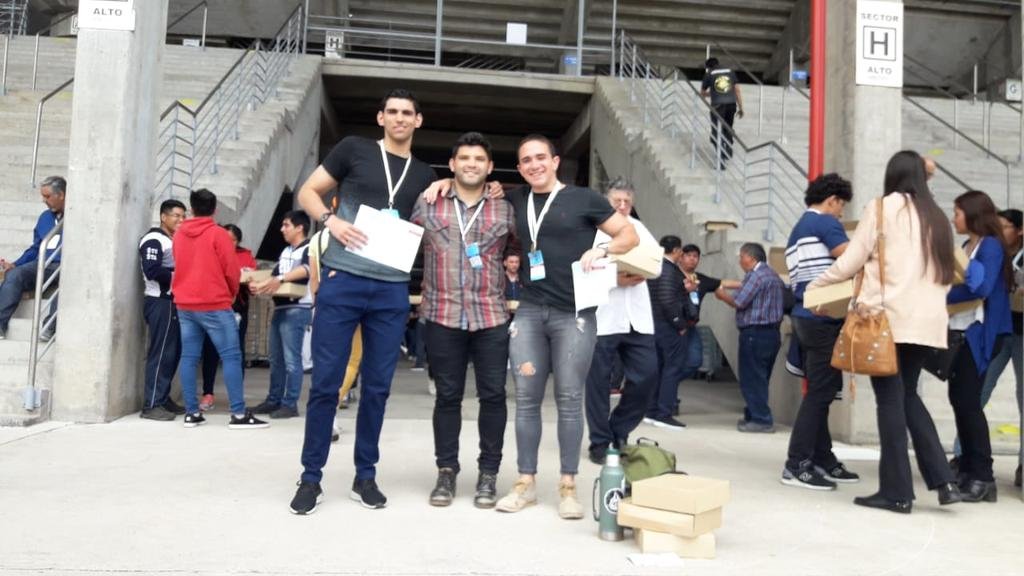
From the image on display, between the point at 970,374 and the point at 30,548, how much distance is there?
4.49 m

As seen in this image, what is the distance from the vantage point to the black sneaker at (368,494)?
399cm

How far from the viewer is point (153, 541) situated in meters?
3.34

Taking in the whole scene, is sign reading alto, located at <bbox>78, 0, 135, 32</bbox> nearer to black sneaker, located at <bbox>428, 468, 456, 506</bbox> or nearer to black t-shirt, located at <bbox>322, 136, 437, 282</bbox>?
black t-shirt, located at <bbox>322, 136, 437, 282</bbox>

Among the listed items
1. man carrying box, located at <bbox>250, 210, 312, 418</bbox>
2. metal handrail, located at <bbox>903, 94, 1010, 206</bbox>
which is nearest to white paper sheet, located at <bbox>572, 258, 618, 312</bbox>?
man carrying box, located at <bbox>250, 210, 312, 418</bbox>

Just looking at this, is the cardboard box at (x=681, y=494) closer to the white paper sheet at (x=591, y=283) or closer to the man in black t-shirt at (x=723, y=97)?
the white paper sheet at (x=591, y=283)

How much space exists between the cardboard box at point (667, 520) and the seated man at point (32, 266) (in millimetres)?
5043

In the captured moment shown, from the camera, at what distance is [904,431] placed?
4.24 metres

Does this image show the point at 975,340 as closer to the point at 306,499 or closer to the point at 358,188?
the point at 358,188

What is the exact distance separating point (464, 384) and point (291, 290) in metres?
2.72

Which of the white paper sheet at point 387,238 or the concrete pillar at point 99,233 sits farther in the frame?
the concrete pillar at point 99,233

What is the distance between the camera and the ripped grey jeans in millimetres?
4082

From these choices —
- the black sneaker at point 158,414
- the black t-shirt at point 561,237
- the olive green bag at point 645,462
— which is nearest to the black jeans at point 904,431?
the olive green bag at point 645,462

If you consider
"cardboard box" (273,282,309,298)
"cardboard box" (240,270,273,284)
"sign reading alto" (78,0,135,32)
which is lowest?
"cardboard box" (273,282,309,298)

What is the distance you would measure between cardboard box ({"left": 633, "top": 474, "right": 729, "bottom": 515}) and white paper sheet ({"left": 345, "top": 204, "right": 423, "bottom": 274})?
4.58 feet
